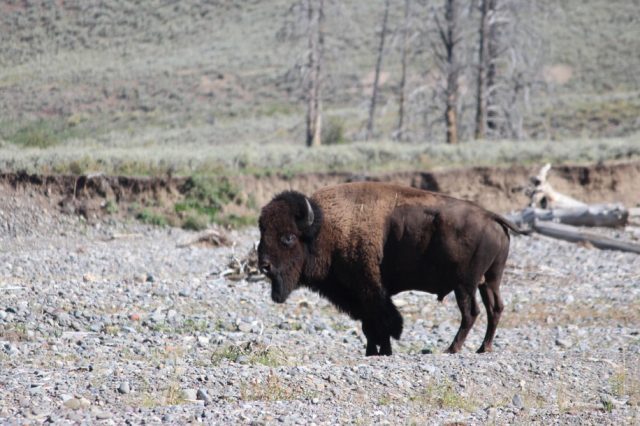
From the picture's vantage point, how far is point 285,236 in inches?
408

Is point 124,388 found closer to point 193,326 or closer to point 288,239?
point 288,239

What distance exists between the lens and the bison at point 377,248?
10336 millimetres

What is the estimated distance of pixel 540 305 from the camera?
555 inches

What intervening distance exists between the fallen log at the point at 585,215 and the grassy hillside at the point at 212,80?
651 centimetres

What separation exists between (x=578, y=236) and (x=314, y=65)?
637 inches

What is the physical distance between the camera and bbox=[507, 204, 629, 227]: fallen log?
2223cm

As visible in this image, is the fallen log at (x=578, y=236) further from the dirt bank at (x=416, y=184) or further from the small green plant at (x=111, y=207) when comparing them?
the small green plant at (x=111, y=207)

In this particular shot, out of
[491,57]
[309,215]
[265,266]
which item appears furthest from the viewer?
[491,57]

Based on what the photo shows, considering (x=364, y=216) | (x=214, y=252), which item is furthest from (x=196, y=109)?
(x=364, y=216)

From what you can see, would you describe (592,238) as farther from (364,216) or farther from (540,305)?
(364,216)

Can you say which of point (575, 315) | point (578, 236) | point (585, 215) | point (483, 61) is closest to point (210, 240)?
point (578, 236)

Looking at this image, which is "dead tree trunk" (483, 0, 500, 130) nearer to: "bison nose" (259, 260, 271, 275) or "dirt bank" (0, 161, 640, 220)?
"dirt bank" (0, 161, 640, 220)

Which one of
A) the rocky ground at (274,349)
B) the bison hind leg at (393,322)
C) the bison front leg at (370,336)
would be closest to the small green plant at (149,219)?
the rocky ground at (274,349)

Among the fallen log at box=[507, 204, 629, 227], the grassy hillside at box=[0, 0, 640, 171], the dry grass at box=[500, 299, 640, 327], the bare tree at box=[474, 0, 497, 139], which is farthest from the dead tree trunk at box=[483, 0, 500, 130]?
the dry grass at box=[500, 299, 640, 327]
